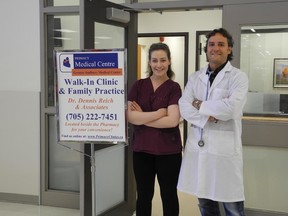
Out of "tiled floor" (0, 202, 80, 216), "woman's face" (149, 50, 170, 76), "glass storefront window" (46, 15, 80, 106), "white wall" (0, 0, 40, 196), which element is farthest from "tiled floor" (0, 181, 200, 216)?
"woman's face" (149, 50, 170, 76)

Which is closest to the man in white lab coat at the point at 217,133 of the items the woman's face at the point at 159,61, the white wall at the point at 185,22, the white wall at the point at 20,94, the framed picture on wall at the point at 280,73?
the woman's face at the point at 159,61

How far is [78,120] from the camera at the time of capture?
7.20ft

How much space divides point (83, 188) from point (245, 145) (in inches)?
52.1

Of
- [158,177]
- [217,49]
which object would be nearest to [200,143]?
[158,177]

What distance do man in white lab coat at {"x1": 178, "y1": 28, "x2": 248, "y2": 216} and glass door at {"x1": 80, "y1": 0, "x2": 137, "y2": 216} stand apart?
68cm

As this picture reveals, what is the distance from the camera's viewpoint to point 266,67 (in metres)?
2.81

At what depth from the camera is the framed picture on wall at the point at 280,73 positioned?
2.74 metres

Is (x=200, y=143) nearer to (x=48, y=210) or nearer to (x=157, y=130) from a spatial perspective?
(x=157, y=130)

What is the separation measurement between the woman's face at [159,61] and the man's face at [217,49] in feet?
0.99

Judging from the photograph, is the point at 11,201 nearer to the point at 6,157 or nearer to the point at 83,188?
the point at 6,157

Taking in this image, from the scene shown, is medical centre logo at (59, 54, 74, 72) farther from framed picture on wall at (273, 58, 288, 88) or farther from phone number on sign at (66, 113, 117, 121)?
framed picture on wall at (273, 58, 288, 88)

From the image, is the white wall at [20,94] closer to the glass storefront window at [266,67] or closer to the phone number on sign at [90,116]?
the phone number on sign at [90,116]

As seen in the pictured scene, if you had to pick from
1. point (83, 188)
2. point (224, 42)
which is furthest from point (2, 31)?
point (224, 42)

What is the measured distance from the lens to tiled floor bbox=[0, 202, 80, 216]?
322 cm
